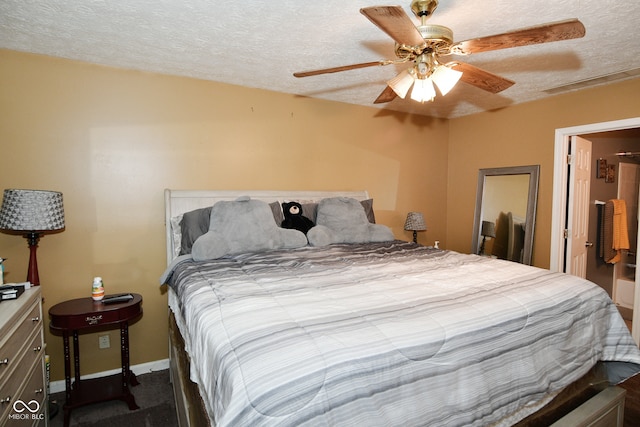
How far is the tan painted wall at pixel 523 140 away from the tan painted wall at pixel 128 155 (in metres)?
1.81

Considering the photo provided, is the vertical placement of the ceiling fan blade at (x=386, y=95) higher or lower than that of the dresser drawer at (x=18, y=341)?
higher

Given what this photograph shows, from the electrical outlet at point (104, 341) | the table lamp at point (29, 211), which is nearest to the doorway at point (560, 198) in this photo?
the electrical outlet at point (104, 341)

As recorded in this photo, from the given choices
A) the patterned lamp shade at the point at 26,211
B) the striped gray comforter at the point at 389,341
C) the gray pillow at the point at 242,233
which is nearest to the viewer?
the striped gray comforter at the point at 389,341

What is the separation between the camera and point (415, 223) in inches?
153

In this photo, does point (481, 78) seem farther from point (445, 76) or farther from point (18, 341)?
point (18, 341)

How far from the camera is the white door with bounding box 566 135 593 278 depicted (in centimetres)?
334

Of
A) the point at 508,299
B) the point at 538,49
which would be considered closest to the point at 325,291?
the point at 508,299

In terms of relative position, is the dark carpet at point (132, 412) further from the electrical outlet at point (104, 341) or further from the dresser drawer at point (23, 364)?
the dresser drawer at point (23, 364)

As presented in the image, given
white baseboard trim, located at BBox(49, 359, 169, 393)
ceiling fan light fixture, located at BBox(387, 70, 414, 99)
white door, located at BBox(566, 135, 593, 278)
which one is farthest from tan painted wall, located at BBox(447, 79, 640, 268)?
white baseboard trim, located at BBox(49, 359, 169, 393)

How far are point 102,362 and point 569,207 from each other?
14.5 ft

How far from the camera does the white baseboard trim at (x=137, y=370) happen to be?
2.45 m

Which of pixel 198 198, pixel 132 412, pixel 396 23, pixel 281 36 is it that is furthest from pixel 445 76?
pixel 132 412

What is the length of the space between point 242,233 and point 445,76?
162 centimetres

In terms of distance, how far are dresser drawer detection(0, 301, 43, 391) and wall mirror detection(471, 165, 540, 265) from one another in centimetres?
408
